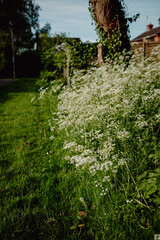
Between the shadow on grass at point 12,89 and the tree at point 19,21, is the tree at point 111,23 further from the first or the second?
the tree at point 19,21

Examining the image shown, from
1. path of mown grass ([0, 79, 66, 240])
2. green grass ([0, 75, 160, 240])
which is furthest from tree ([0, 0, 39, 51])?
green grass ([0, 75, 160, 240])

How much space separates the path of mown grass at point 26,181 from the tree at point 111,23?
371 centimetres

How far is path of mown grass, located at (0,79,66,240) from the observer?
1.64m

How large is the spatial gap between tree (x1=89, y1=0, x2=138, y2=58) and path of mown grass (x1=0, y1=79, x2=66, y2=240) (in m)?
3.71

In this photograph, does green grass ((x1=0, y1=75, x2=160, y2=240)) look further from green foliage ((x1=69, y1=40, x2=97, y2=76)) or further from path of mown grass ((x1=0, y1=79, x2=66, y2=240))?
green foliage ((x1=69, y1=40, x2=97, y2=76))

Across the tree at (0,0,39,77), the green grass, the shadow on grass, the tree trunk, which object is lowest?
the green grass

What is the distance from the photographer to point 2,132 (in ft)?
13.0

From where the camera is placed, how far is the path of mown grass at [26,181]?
64.6 inches

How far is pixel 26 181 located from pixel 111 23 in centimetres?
544

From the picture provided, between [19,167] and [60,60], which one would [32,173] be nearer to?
[19,167]

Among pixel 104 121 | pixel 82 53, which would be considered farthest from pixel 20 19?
pixel 104 121

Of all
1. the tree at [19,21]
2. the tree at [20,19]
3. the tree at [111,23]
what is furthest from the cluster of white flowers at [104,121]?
the tree at [20,19]

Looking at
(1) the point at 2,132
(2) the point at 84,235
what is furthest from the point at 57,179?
(1) the point at 2,132

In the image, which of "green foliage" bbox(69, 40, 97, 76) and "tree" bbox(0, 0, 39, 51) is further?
"tree" bbox(0, 0, 39, 51)
